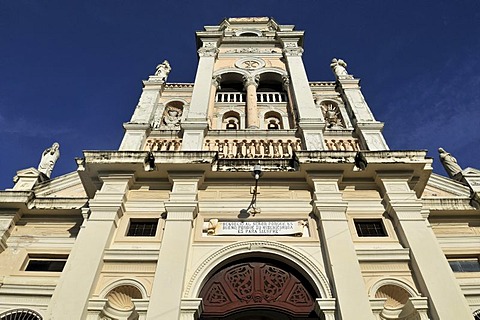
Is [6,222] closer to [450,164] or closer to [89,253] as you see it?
→ [89,253]

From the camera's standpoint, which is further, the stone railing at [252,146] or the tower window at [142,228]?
the stone railing at [252,146]

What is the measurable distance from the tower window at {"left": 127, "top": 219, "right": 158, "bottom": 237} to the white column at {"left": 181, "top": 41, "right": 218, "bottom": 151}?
8.18 ft

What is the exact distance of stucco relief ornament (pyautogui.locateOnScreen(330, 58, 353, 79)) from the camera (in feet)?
49.2

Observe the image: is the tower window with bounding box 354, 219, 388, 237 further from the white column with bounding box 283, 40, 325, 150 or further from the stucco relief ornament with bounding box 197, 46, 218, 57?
the stucco relief ornament with bounding box 197, 46, 218, 57

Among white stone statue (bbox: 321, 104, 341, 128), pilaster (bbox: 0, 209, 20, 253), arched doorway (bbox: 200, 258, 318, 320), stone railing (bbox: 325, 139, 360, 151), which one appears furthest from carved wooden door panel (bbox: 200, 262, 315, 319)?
white stone statue (bbox: 321, 104, 341, 128)

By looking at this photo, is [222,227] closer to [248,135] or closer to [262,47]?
[248,135]

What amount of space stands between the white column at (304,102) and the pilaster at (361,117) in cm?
121

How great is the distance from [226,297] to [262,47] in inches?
494

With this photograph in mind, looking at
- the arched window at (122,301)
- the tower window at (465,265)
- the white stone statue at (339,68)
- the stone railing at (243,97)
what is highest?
the white stone statue at (339,68)

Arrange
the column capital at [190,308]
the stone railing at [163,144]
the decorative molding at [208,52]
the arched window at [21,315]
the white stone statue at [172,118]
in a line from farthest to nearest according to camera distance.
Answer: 1. the decorative molding at [208,52]
2. the white stone statue at [172,118]
3. the stone railing at [163,144]
4. the arched window at [21,315]
5. the column capital at [190,308]

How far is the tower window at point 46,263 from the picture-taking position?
31.5 ft

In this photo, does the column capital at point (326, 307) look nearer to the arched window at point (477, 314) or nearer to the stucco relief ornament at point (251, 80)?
the arched window at point (477, 314)

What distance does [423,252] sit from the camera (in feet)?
26.6

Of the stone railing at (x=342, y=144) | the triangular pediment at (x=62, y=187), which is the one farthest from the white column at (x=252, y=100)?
the triangular pediment at (x=62, y=187)
